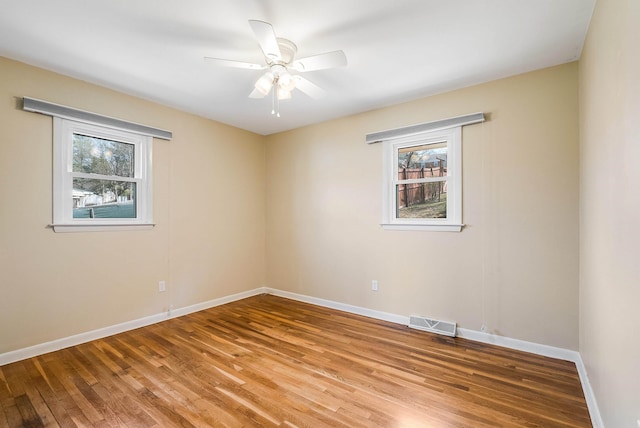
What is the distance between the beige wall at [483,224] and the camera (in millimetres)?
2516

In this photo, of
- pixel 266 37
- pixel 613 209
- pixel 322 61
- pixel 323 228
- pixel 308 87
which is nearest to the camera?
pixel 613 209

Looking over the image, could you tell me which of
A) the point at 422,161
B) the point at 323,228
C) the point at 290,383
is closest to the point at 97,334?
the point at 290,383

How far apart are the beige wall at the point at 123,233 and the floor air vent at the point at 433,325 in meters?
2.55

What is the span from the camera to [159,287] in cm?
345

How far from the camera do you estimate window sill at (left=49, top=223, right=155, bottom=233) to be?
2734mm

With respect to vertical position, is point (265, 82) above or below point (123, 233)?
above

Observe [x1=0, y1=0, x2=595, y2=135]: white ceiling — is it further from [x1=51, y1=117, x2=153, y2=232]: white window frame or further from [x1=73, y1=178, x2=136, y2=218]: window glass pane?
[x1=73, y1=178, x2=136, y2=218]: window glass pane

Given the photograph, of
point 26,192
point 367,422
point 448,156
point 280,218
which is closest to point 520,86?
point 448,156

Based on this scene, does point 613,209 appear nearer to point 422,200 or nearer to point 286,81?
point 422,200

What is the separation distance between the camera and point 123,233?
10.4 feet

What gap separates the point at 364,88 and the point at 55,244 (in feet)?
11.2

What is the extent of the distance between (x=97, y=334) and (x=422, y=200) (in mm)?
3753

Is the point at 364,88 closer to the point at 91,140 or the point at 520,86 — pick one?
the point at 520,86

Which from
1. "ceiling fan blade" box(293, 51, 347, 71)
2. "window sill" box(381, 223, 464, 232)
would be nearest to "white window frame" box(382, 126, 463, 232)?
"window sill" box(381, 223, 464, 232)
